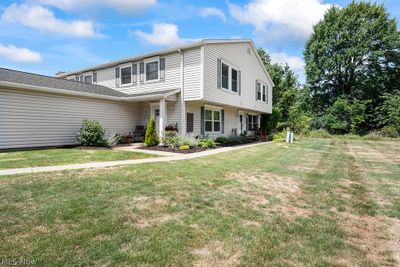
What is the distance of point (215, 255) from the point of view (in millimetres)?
2922

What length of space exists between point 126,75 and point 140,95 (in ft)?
11.2

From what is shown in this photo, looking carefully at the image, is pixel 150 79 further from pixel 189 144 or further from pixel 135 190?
pixel 135 190

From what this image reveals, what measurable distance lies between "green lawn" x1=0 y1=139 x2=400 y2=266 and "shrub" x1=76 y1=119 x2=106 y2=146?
21.8 ft

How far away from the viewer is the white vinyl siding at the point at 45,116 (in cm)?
1081

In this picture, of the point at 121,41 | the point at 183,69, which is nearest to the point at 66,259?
the point at 183,69

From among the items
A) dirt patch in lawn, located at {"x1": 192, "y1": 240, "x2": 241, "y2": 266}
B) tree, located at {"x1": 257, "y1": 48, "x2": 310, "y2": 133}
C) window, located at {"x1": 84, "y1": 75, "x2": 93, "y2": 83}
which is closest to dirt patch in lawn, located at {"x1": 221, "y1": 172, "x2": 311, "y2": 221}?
dirt patch in lawn, located at {"x1": 192, "y1": 240, "x2": 241, "y2": 266}

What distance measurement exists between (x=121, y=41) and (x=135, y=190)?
52.9 feet

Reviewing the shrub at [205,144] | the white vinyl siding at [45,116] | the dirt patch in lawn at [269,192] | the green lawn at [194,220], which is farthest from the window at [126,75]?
the dirt patch in lawn at [269,192]

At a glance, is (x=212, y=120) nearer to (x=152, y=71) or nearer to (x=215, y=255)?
(x=152, y=71)

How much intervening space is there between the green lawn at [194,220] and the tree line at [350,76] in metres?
22.7

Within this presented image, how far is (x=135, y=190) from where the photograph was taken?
5.11 m

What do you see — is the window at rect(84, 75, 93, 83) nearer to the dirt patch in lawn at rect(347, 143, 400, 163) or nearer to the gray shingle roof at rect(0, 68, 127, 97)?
the gray shingle roof at rect(0, 68, 127, 97)

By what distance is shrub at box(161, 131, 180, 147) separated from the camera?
13030 mm

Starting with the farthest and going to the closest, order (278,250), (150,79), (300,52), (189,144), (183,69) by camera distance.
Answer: (300,52) → (150,79) → (183,69) → (189,144) → (278,250)
